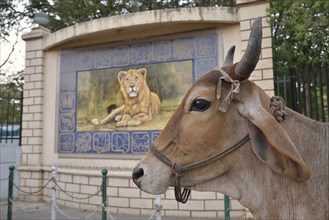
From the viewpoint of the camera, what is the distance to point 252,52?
1.54 meters

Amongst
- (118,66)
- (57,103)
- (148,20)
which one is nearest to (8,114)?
(57,103)

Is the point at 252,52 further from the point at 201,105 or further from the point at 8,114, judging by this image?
the point at 8,114

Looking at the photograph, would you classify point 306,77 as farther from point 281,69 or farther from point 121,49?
point 121,49

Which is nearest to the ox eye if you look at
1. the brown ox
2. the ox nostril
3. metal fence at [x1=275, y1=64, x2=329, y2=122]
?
the brown ox

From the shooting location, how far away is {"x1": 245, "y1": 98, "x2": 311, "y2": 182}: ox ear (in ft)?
4.54

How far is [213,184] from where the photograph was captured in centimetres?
162

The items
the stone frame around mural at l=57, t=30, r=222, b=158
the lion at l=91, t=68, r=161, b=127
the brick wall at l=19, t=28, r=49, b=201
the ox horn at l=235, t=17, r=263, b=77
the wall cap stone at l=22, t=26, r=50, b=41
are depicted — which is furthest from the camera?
the wall cap stone at l=22, t=26, r=50, b=41

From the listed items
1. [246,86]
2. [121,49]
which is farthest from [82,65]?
[246,86]

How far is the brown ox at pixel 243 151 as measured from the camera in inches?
56.6

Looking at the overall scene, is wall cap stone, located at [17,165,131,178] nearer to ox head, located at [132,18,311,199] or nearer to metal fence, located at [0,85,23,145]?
metal fence, located at [0,85,23,145]

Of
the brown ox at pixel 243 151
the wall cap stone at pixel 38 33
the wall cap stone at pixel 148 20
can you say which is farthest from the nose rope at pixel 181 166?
the wall cap stone at pixel 38 33

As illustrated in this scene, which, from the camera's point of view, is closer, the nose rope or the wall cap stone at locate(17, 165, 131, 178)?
Result: the nose rope

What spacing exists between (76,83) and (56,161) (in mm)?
2066

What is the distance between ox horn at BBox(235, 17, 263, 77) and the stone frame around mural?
4.87m
